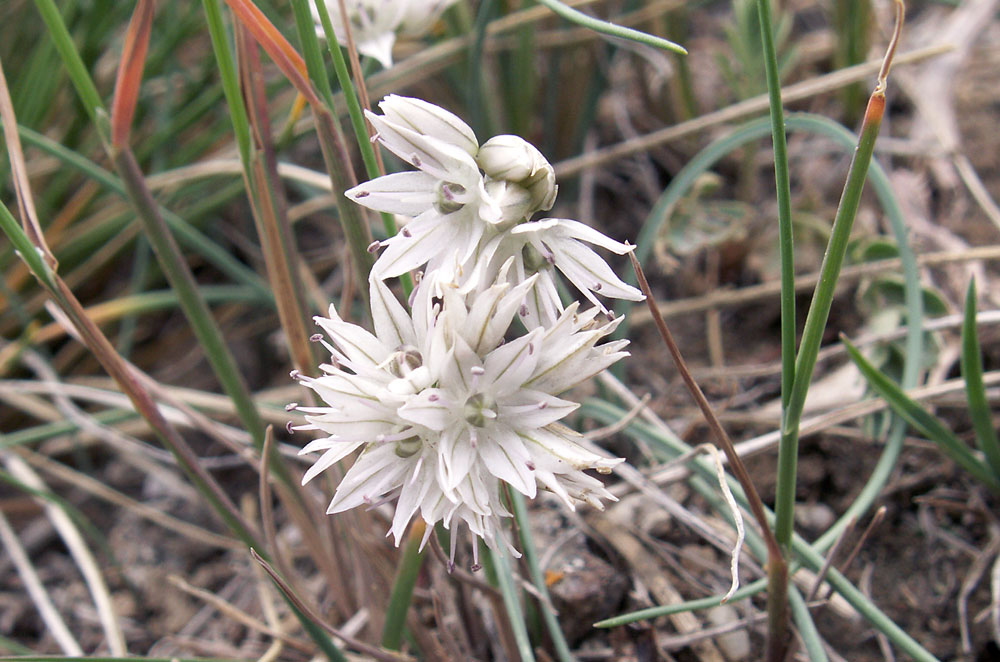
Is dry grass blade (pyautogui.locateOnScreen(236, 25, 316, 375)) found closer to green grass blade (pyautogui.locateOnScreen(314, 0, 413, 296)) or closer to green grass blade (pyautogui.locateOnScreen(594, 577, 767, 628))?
green grass blade (pyautogui.locateOnScreen(314, 0, 413, 296))

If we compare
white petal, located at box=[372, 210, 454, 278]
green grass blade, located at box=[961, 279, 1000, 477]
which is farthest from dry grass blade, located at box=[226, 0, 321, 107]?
green grass blade, located at box=[961, 279, 1000, 477]

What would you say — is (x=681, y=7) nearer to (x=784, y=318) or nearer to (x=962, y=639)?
(x=784, y=318)

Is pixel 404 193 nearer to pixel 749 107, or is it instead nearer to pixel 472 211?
pixel 472 211

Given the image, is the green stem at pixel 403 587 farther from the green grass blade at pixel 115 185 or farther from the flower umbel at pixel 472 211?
the green grass blade at pixel 115 185

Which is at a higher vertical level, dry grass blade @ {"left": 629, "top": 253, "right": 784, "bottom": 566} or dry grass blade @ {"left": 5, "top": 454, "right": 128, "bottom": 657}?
dry grass blade @ {"left": 629, "top": 253, "right": 784, "bottom": 566}

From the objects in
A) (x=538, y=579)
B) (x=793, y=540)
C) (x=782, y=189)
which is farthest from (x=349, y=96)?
(x=793, y=540)

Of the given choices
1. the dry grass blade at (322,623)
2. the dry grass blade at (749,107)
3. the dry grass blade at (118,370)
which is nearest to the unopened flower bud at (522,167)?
the dry grass blade at (322,623)

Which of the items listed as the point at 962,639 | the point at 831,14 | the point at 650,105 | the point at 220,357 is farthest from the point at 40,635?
the point at 831,14
